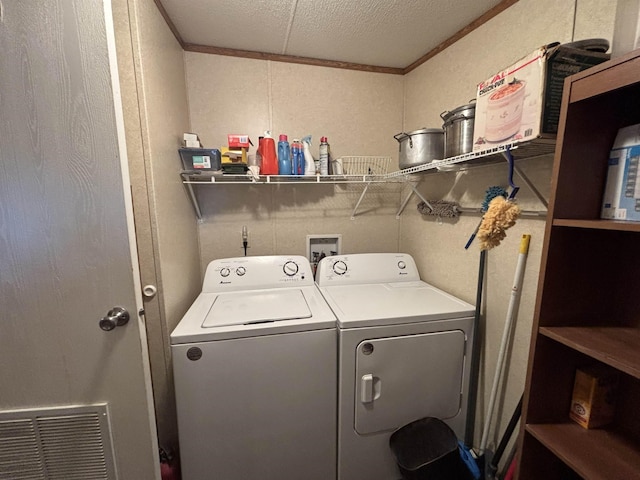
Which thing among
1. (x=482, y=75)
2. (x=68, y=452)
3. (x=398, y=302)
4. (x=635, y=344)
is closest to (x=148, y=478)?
(x=68, y=452)

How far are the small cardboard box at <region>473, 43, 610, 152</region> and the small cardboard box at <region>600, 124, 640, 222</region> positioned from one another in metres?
0.17

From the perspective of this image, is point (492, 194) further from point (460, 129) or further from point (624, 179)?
point (624, 179)

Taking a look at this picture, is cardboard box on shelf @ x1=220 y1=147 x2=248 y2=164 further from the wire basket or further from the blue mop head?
the blue mop head

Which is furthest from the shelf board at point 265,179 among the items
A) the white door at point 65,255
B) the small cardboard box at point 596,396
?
the small cardboard box at point 596,396

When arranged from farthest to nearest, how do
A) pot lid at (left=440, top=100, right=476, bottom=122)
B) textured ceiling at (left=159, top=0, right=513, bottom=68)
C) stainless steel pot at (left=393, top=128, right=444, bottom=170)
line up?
stainless steel pot at (left=393, top=128, right=444, bottom=170)
textured ceiling at (left=159, top=0, right=513, bottom=68)
pot lid at (left=440, top=100, right=476, bottom=122)

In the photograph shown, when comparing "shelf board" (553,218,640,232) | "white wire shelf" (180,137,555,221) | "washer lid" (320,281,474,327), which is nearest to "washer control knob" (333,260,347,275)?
"washer lid" (320,281,474,327)

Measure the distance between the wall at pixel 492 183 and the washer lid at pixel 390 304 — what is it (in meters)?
0.17

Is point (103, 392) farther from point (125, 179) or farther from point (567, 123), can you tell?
point (567, 123)

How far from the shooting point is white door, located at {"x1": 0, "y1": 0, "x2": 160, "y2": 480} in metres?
0.83

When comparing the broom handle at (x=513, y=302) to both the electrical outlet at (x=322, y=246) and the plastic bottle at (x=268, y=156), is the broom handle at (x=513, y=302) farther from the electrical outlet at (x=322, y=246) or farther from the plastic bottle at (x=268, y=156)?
the plastic bottle at (x=268, y=156)

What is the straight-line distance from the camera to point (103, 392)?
1.00 m

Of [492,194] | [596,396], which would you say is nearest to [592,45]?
[492,194]

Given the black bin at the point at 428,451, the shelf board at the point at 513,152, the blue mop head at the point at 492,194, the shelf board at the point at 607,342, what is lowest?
the black bin at the point at 428,451

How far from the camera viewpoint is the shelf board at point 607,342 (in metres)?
0.65
